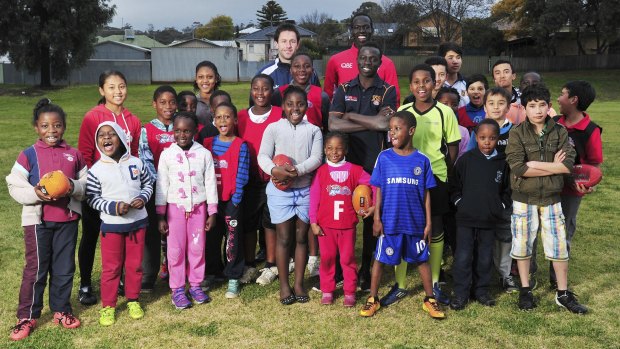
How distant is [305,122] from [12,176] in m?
2.38

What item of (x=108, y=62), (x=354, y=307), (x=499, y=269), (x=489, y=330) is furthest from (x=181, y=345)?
(x=108, y=62)

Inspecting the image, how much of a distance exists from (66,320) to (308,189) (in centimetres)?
223

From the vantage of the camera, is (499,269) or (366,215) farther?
(499,269)

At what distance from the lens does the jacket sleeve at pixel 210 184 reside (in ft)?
16.3

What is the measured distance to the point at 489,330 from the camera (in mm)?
4523

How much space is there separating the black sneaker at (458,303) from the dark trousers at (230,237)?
1.92 meters

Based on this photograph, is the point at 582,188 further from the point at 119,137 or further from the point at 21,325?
the point at 21,325

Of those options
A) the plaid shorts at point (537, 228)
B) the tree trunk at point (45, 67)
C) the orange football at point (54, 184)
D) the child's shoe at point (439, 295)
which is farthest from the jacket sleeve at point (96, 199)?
the tree trunk at point (45, 67)

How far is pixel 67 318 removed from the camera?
4.57 metres

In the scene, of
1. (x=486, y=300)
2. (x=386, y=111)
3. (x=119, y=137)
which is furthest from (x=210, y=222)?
(x=486, y=300)

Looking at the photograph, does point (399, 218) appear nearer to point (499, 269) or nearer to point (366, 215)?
point (366, 215)

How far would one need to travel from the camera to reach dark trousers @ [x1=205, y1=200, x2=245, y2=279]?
525 cm

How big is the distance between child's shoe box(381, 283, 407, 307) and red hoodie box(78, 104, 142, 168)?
8.28 ft

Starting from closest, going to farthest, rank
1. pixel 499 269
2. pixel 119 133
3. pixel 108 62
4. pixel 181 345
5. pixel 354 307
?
pixel 181 345
pixel 119 133
pixel 354 307
pixel 499 269
pixel 108 62
